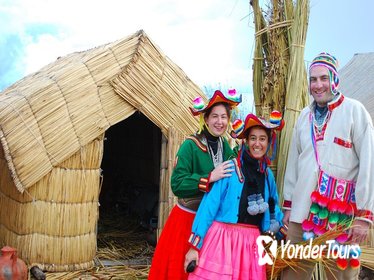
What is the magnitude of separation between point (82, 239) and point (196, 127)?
1518 mm

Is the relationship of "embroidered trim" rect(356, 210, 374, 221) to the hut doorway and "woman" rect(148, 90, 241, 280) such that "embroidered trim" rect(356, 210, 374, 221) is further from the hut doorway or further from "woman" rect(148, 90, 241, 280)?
the hut doorway

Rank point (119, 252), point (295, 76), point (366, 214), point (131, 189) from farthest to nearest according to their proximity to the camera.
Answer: point (131, 189) < point (119, 252) < point (295, 76) < point (366, 214)

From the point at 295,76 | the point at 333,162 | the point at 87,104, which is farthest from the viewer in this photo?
the point at 87,104

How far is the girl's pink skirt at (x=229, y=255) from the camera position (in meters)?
2.74

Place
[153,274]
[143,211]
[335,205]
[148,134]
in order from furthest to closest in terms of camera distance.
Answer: [148,134], [143,211], [153,274], [335,205]

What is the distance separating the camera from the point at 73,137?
185 inches

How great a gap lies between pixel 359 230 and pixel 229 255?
0.69 metres

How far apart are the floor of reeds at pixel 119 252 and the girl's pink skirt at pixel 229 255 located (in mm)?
2234

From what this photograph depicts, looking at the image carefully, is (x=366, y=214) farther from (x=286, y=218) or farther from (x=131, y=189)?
(x=131, y=189)

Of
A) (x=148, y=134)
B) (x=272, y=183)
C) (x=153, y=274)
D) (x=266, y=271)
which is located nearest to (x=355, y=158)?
(x=272, y=183)

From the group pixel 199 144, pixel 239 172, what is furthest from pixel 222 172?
pixel 199 144

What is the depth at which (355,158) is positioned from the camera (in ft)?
9.27

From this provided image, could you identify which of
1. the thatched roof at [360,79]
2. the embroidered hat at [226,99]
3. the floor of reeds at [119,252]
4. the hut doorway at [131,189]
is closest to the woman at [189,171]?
the embroidered hat at [226,99]

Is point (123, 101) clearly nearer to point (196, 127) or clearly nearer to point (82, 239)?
point (196, 127)
